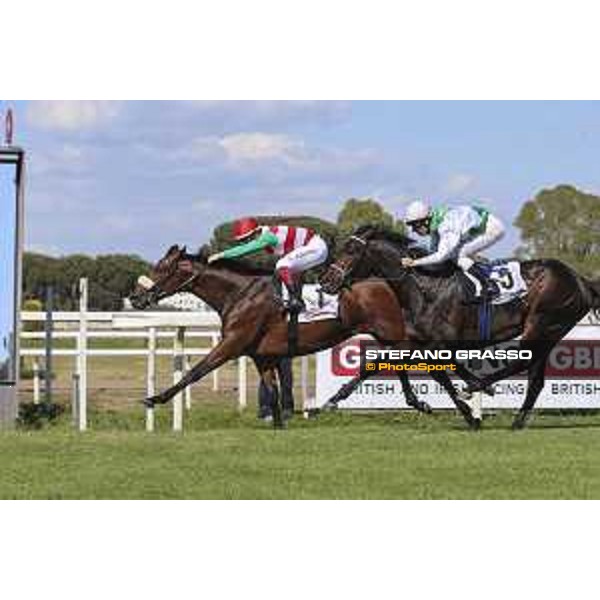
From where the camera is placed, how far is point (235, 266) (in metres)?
13.5

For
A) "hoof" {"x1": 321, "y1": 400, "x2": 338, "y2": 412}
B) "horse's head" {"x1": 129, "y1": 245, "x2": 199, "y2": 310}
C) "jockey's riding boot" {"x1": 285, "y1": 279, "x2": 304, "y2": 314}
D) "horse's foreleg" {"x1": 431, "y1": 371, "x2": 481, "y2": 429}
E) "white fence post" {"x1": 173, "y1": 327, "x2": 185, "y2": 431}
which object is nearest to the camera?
"horse's head" {"x1": 129, "y1": 245, "x2": 199, "y2": 310}

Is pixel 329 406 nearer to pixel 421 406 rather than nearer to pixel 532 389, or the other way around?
pixel 421 406

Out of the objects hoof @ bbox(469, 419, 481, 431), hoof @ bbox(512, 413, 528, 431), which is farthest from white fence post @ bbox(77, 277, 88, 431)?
hoof @ bbox(512, 413, 528, 431)

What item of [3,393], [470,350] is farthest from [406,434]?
[3,393]

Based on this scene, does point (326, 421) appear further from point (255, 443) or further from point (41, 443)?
point (41, 443)

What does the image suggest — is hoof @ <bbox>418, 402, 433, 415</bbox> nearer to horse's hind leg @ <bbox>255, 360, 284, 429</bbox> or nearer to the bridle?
horse's hind leg @ <bbox>255, 360, 284, 429</bbox>

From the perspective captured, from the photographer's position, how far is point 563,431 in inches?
544

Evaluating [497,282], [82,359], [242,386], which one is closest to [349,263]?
[497,282]

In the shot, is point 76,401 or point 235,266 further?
point 76,401

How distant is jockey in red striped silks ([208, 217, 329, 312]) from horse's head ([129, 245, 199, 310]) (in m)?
0.23

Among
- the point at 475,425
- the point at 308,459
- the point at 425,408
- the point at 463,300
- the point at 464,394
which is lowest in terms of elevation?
the point at 308,459

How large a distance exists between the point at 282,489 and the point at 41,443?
3133 mm

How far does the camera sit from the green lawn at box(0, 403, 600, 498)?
1070 centimetres

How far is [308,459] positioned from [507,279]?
9.71ft
